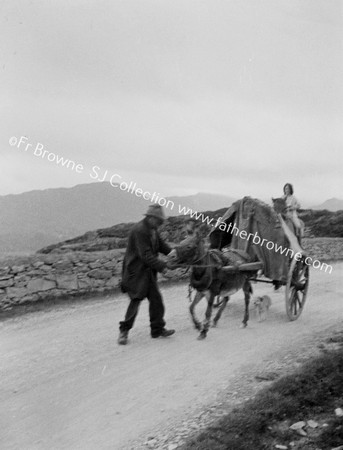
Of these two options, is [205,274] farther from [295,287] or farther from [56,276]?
[56,276]

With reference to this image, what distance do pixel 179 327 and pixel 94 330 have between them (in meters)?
1.40

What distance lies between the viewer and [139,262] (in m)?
7.65

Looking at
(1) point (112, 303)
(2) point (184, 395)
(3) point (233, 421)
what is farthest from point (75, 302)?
(3) point (233, 421)

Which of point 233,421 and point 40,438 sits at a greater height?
point 233,421

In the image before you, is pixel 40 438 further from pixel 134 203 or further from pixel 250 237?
pixel 134 203

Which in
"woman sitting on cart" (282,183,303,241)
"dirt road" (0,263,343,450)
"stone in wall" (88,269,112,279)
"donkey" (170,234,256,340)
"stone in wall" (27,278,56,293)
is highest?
"woman sitting on cart" (282,183,303,241)

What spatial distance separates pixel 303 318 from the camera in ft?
28.9

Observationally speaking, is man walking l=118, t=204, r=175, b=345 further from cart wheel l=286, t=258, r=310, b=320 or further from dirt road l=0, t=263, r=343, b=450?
cart wheel l=286, t=258, r=310, b=320

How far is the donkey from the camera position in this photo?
725 cm

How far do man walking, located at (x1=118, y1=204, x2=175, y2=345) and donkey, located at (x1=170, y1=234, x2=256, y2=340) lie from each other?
360mm

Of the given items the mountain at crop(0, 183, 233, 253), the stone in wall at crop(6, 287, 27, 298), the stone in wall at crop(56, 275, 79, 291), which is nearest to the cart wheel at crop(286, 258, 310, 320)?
the stone in wall at crop(56, 275, 79, 291)

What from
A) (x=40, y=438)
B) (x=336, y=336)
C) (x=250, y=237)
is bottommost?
(x=40, y=438)

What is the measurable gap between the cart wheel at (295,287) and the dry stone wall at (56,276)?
4.23 meters

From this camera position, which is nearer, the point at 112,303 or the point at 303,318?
the point at 303,318
